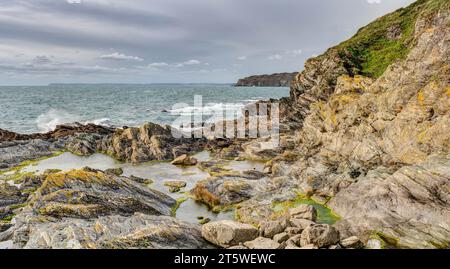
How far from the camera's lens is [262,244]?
840 inches

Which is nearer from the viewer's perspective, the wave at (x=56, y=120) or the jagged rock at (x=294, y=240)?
the jagged rock at (x=294, y=240)

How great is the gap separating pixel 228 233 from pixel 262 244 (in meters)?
2.47

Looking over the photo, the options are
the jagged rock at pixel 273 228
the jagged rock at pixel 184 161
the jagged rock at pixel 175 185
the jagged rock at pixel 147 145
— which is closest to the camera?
the jagged rock at pixel 273 228

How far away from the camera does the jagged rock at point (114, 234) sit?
2053 centimetres

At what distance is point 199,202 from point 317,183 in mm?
11754

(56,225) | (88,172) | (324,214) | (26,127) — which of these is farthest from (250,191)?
(26,127)

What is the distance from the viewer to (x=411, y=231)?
74.9ft

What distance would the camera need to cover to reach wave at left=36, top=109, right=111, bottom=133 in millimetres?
95562

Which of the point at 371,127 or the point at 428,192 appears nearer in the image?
the point at 428,192

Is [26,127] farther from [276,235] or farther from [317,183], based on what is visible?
[276,235]

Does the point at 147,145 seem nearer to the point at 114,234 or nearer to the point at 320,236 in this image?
the point at 114,234

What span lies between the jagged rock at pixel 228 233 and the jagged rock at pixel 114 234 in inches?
29.5

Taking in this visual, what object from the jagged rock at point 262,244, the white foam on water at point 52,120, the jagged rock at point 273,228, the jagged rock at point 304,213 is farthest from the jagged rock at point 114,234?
the white foam on water at point 52,120

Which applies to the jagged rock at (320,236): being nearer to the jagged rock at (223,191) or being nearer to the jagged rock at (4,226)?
the jagged rock at (223,191)
